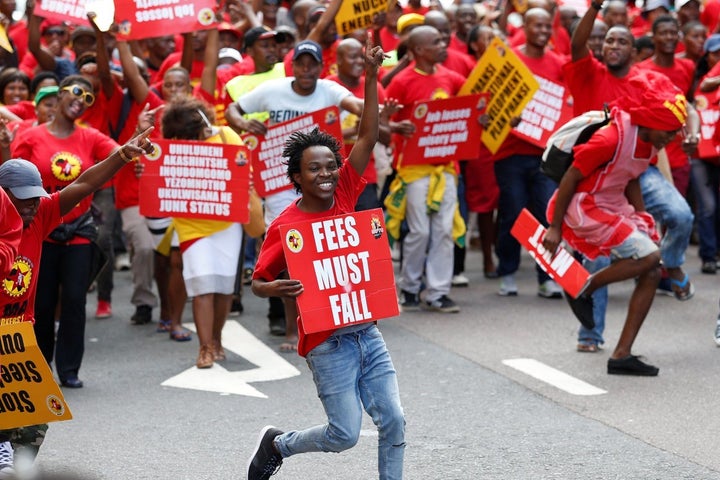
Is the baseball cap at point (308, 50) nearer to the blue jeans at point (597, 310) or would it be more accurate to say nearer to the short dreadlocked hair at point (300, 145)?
the blue jeans at point (597, 310)

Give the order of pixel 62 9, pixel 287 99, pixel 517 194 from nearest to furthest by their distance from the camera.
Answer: pixel 287 99 → pixel 62 9 → pixel 517 194

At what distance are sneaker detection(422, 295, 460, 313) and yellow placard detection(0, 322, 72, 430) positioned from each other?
5815 mm

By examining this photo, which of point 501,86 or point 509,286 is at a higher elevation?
point 501,86

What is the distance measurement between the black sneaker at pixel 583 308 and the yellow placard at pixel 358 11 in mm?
3559

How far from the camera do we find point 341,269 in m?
5.75

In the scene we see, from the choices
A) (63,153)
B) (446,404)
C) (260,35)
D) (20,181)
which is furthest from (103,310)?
(20,181)

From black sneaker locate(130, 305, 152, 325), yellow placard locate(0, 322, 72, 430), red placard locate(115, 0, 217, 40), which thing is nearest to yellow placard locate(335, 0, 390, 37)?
red placard locate(115, 0, 217, 40)

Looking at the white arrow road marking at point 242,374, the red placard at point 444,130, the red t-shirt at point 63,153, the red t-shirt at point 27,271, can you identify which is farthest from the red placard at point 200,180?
the red t-shirt at point 27,271

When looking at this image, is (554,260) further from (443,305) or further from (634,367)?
(443,305)

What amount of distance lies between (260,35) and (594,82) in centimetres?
286

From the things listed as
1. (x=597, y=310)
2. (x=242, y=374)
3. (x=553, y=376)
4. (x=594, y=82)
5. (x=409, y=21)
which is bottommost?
(x=242, y=374)

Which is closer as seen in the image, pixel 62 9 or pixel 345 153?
pixel 345 153

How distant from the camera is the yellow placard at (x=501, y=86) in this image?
1141cm

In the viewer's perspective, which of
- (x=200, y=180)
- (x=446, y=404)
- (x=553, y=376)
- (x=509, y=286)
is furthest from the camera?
(x=509, y=286)
